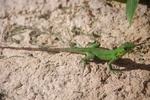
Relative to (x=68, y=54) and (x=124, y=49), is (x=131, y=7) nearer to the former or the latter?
(x=124, y=49)

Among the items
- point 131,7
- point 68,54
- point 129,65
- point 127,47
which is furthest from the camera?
point 68,54

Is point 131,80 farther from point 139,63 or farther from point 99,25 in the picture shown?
point 99,25

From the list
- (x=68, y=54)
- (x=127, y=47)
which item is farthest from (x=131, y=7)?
(x=68, y=54)

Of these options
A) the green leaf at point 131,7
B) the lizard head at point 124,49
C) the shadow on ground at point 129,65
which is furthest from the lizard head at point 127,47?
the green leaf at point 131,7

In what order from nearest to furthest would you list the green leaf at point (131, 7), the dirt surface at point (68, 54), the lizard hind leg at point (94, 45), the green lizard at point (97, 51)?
the green leaf at point (131, 7) < the dirt surface at point (68, 54) < the green lizard at point (97, 51) < the lizard hind leg at point (94, 45)

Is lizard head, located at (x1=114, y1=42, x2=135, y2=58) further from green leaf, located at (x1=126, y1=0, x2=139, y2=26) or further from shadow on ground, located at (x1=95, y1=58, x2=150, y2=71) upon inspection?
green leaf, located at (x1=126, y1=0, x2=139, y2=26)

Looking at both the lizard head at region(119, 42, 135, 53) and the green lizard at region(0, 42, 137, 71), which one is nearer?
the lizard head at region(119, 42, 135, 53)

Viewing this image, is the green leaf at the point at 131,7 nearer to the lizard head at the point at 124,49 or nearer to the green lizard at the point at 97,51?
the lizard head at the point at 124,49

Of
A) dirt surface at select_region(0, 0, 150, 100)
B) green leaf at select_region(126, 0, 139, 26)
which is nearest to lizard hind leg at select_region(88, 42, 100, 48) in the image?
dirt surface at select_region(0, 0, 150, 100)
